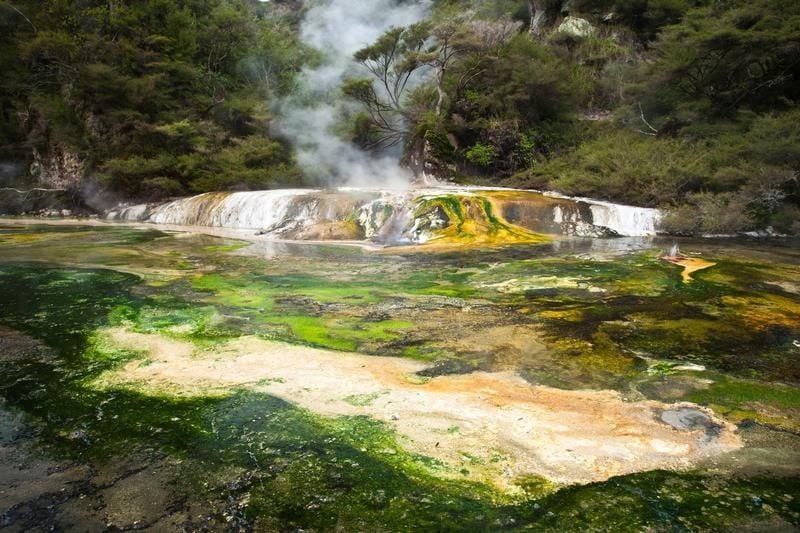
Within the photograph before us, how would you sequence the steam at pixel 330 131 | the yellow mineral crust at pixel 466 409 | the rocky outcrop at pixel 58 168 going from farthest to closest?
the rocky outcrop at pixel 58 168 → the steam at pixel 330 131 → the yellow mineral crust at pixel 466 409

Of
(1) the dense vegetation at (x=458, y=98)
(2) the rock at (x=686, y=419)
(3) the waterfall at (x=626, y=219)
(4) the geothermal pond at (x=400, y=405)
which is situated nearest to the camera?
(4) the geothermal pond at (x=400, y=405)

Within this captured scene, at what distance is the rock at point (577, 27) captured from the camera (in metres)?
20.2

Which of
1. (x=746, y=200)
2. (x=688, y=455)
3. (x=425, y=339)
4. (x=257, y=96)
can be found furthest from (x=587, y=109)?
(x=688, y=455)

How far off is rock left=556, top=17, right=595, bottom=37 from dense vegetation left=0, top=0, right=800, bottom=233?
0.26ft

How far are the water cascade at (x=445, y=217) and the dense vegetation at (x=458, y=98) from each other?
3.97 feet

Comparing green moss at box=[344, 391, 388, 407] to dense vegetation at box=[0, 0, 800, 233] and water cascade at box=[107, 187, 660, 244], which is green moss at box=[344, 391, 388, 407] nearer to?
water cascade at box=[107, 187, 660, 244]

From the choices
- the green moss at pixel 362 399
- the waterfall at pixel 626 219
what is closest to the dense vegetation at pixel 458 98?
the waterfall at pixel 626 219

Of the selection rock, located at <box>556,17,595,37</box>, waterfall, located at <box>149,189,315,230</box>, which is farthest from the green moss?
rock, located at <box>556,17,595,37</box>

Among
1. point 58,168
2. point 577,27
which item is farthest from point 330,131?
point 577,27

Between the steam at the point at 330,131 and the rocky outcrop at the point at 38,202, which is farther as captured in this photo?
the steam at the point at 330,131

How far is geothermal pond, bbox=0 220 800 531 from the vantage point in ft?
7.43

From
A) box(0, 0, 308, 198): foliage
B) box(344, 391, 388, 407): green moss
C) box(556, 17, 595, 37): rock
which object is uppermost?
box(556, 17, 595, 37): rock

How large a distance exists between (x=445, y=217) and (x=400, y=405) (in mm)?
8539

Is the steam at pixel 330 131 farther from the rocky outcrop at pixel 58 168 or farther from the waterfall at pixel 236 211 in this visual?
the rocky outcrop at pixel 58 168
